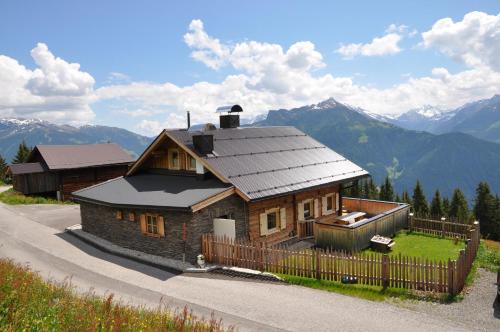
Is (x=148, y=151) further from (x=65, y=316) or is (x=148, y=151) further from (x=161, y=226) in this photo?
(x=65, y=316)

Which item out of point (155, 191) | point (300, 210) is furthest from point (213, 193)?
point (300, 210)

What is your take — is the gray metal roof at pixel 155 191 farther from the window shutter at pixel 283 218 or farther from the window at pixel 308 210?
the window at pixel 308 210

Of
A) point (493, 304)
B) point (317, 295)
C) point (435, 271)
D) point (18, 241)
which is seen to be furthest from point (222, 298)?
point (18, 241)

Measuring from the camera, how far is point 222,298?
15.4 meters

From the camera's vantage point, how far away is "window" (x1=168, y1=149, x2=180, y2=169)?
2622 cm

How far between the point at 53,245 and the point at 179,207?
9.84 meters

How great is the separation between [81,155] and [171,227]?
31821 mm

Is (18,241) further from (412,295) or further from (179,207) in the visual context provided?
(412,295)

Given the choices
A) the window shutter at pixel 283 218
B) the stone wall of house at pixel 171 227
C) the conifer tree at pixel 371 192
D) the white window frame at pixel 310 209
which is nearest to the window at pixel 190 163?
the stone wall of house at pixel 171 227

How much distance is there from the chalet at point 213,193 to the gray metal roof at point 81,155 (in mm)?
20715

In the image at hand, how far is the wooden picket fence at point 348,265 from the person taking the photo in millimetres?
15633

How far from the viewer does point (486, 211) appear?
70688 mm

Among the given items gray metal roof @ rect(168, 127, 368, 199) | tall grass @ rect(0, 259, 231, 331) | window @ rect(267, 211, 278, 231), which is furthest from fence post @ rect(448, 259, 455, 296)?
window @ rect(267, 211, 278, 231)

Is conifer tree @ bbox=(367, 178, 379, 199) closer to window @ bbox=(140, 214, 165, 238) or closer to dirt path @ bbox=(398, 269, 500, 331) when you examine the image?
window @ bbox=(140, 214, 165, 238)
